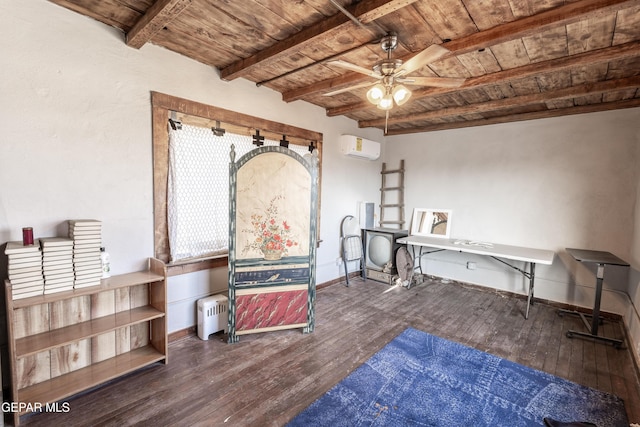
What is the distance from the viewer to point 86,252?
212cm

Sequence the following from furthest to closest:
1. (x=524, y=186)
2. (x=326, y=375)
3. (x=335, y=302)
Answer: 1. (x=524, y=186)
2. (x=335, y=302)
3. (x=326, y=375)

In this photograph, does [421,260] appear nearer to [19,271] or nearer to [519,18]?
[519,18]

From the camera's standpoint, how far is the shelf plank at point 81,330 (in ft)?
6.26

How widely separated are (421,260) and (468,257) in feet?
2.72

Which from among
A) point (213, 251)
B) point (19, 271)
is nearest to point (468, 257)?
point (213, 251)

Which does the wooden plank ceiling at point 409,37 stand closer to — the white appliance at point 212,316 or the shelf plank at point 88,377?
the white appliance at point 212,316

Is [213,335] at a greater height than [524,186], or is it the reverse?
[524,186]

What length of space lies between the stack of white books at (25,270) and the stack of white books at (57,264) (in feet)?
0.10

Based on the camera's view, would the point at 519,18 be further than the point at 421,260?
No

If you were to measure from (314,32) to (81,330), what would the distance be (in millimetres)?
2858

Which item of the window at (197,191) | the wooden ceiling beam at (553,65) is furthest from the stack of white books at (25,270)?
the wooden ceiling beam at (553,65)

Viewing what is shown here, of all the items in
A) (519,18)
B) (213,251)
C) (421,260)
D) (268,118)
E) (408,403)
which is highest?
(519,18)

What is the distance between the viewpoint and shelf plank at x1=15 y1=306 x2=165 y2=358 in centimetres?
191

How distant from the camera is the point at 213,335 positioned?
3064 mm
